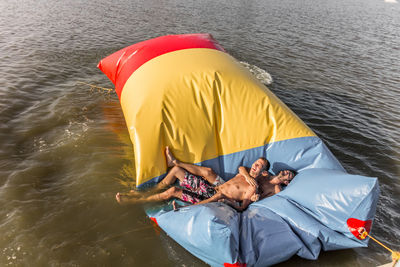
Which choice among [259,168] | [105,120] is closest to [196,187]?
[259,168]

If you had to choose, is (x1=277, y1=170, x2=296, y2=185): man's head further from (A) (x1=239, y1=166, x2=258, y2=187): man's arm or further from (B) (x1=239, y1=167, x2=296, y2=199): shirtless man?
(A) (x1=239, y1=166, x2=258, y2=187): man's arm

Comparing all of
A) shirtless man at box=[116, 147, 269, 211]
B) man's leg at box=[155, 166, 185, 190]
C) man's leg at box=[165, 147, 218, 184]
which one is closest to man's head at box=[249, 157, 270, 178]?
shirtless man at box=[116, 147, 269, 211]

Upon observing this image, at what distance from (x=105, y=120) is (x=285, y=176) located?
3961 millimetres

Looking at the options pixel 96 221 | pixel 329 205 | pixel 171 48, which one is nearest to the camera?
pixel 329 205

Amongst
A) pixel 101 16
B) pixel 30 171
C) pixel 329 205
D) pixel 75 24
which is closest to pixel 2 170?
pixel 30 171

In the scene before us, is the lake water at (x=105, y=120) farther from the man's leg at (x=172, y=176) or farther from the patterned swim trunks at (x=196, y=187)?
the patterned swim trunks at (x=196, y=187)

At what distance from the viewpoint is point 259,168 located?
3.93 meters

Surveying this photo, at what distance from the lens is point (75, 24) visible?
12727 millimetres

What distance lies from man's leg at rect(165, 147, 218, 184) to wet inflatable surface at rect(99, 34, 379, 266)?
9 cm

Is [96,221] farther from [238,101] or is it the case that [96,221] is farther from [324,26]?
[324,26]

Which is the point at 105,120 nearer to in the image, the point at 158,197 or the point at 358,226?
the point at 158,197

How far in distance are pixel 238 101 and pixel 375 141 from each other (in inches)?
167

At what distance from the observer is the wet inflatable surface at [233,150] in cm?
299

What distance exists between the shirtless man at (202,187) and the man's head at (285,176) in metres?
0.25
